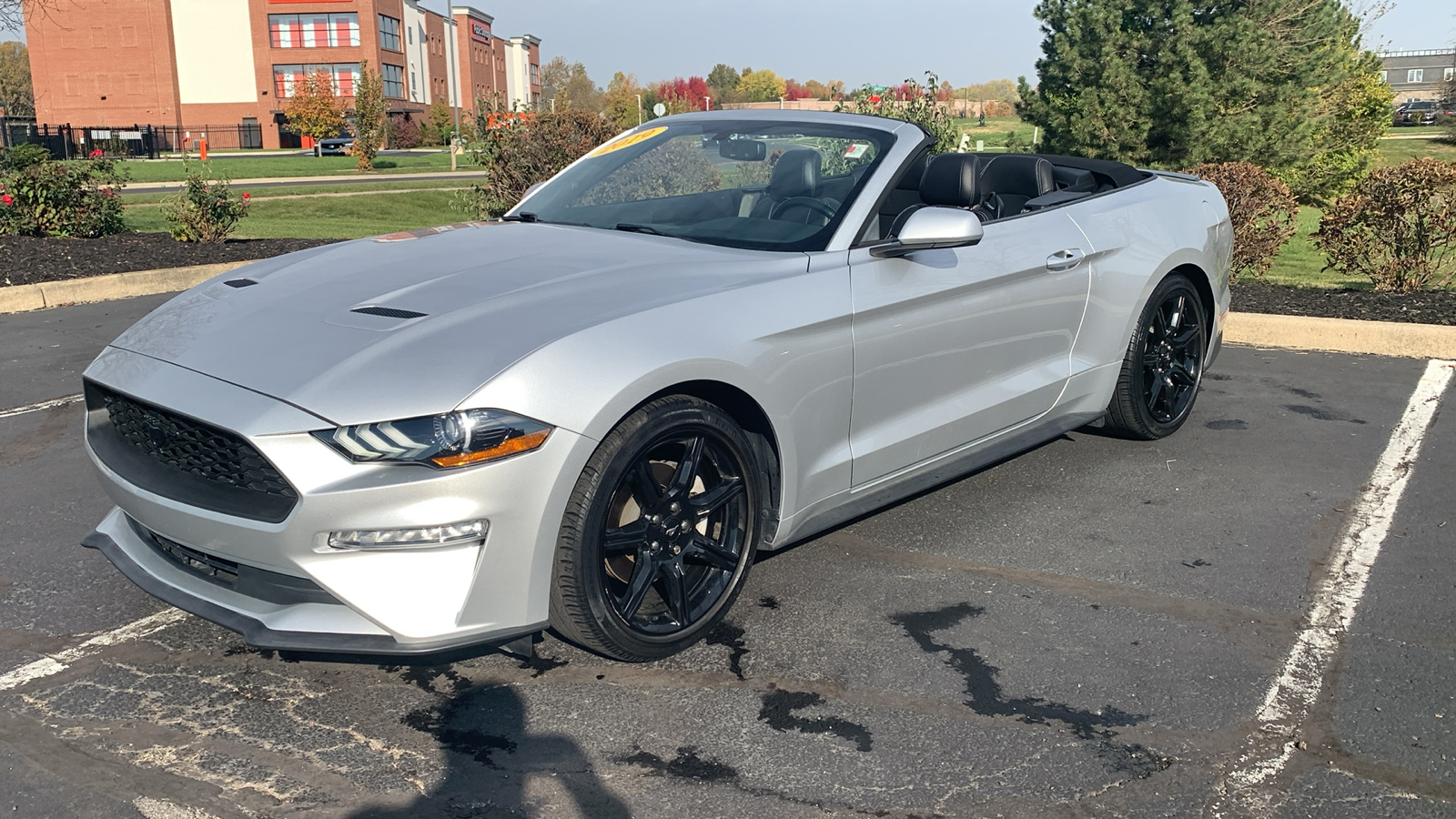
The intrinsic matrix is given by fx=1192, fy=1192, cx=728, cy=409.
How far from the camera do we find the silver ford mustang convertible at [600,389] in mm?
2922

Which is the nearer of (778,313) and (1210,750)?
(1210,750)

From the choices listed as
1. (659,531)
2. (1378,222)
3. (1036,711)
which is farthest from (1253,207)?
(659,531)

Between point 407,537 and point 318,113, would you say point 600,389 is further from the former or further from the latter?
point 318,113

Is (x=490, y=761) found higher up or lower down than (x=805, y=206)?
lower down

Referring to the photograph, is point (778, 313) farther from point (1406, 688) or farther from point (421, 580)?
point (1406, 688)

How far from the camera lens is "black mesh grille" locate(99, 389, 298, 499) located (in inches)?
117

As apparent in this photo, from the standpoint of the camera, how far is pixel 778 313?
3639 mm

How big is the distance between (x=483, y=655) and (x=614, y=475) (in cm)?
84

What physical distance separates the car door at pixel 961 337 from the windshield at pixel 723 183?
0.36 metres

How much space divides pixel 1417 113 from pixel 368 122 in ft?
247

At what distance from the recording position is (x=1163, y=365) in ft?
19.1

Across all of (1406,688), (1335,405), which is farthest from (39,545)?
(1335,405)

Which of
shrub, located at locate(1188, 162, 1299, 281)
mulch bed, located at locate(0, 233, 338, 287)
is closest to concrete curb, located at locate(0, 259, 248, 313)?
mulch bed, located at locate(0, 233, 338, 287)

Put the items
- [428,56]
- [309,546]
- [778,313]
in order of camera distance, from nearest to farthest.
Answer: [309,546]
[778,313]
[428,56]
